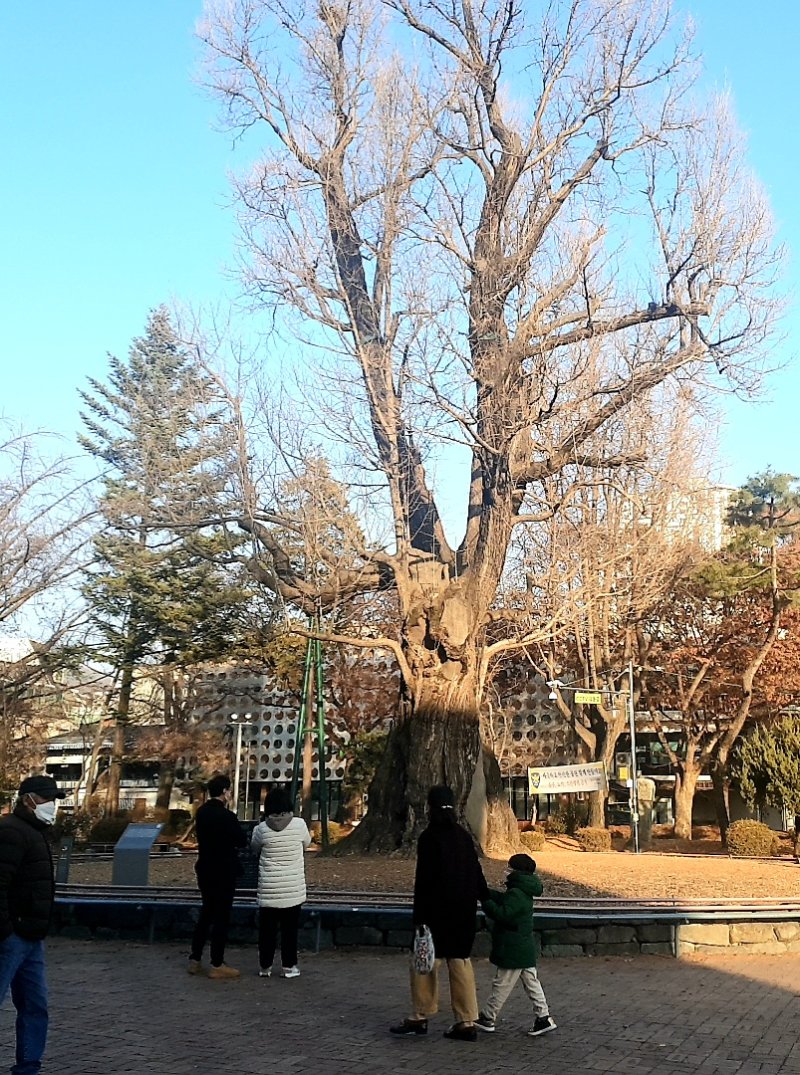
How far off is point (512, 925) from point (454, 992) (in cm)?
55

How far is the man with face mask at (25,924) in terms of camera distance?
17.8 ft

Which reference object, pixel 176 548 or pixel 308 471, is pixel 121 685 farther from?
pixel 308 471

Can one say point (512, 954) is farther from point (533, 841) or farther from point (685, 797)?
point (685, 797)

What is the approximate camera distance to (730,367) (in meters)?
16.4

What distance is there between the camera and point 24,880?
5.56 m

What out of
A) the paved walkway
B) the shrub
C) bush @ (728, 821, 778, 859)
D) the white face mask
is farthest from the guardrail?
the shrub

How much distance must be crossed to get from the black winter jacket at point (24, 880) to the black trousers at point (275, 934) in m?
3.37

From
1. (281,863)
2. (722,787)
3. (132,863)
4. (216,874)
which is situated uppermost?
(722,787)

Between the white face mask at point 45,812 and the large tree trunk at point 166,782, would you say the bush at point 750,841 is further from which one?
the large tree trunk at point 166,782

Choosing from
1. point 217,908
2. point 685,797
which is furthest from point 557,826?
point 217,908

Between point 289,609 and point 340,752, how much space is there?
20967mm

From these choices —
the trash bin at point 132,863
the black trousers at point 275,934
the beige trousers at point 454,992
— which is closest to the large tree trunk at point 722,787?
the trash bin at point 132,863

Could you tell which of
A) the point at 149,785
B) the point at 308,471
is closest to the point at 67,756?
the point at 149,785

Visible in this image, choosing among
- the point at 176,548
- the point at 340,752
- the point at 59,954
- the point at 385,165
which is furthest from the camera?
the point at 340,752
